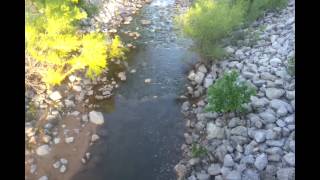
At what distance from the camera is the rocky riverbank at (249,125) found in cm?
587

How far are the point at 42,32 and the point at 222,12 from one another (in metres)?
4.04

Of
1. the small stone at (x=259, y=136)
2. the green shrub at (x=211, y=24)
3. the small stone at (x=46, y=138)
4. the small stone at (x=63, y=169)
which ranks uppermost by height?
the green shrub at (x=211, y=24)

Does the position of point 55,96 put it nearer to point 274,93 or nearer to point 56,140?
point 56,140

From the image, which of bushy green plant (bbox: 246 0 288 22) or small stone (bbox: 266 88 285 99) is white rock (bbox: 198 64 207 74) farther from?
bushy green plant (bbox: 246 0 288 22)

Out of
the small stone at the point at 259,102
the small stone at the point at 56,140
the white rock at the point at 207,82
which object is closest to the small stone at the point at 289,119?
the small stone at the point at 259,102

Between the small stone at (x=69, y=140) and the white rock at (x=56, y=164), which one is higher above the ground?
the small stone at (x=69, y=140)

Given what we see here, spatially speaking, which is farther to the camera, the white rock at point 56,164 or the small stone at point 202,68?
the small stone at point 202,68

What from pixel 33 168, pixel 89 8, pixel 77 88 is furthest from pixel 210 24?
pixel 33 168

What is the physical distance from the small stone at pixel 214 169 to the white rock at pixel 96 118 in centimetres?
249

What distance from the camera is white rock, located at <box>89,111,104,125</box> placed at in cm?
750

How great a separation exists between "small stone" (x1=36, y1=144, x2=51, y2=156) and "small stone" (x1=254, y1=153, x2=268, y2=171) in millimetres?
3564

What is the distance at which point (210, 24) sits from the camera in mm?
8750

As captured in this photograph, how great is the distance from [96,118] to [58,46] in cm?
171

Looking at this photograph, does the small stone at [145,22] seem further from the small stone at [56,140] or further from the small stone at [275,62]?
the small stone at [56,140]
